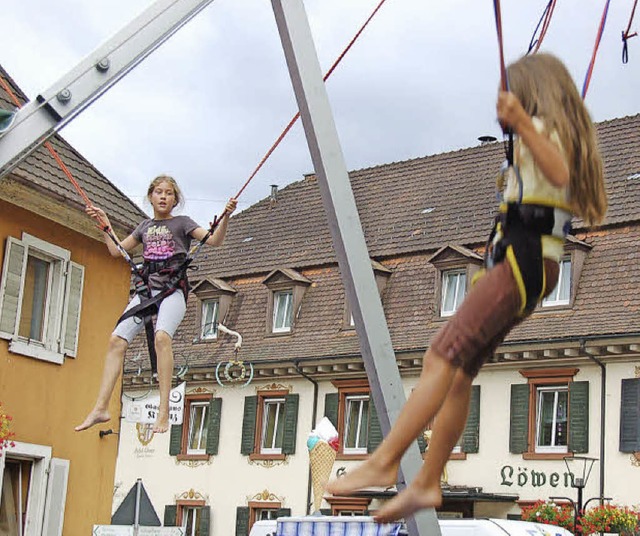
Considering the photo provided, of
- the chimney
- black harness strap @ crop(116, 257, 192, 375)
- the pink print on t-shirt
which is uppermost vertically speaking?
the chimney

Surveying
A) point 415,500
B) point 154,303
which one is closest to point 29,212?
point 154,303

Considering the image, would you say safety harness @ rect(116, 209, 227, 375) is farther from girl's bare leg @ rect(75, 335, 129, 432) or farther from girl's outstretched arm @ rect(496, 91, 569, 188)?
girl's outstretched arm @ rect(496, 91, 569, 188)

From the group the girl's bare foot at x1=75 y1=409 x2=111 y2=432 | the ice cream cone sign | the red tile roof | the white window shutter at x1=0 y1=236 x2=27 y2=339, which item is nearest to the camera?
the girl's bare foot at x1=75 y1=409 x2=111 y2=432

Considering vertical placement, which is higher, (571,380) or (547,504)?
(571,380)

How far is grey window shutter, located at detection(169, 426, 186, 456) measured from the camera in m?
35.6

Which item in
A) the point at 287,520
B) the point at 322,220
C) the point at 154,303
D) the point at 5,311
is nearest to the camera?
the point at 154,303

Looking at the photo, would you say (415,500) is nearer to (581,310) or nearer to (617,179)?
(581,310)

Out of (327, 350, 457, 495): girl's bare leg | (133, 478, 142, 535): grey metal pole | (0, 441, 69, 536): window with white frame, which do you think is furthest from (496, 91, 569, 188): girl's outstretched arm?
(133, 478, 142, 535): grey metal pole

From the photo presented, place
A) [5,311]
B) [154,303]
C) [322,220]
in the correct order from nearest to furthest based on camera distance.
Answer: [154,303], [5,311], [322,220]

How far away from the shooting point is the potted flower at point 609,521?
2619cm

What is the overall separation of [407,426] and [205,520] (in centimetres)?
3107

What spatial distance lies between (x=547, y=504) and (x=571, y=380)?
259 centimetres

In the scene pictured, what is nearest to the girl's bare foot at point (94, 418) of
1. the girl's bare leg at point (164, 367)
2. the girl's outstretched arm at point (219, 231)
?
the girl's bare leg at point (164, 367)

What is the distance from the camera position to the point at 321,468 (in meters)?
27.8
